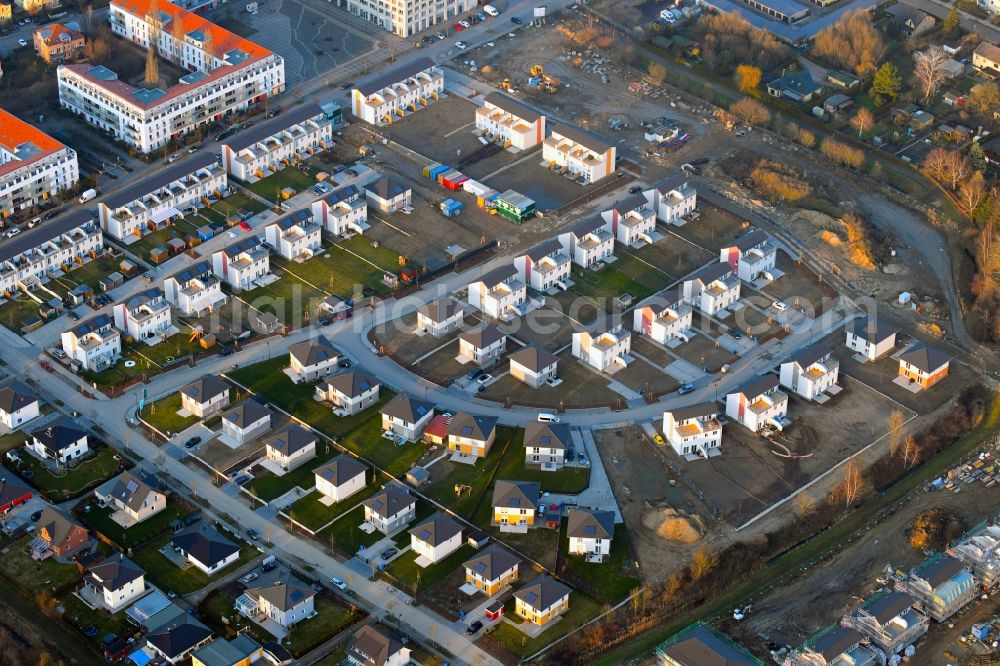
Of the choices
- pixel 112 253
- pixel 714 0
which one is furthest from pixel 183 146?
pixel 714 0

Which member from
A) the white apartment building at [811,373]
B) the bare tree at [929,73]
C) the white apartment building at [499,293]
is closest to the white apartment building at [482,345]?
the white apartment building at [499,293]

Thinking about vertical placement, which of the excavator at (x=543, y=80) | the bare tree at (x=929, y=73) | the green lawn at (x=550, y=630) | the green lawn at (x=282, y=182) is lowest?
the green lawn at (x=550, y=630)

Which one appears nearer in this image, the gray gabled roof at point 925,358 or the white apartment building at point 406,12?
the gray gabled roof at point 925,358

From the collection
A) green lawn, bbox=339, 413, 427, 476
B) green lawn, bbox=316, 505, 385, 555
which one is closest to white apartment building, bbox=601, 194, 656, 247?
green lawn, bbox=339, 413, 427, 476

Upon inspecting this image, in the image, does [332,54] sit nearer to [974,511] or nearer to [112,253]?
[112,253]

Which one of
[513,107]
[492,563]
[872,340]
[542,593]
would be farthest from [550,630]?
[513,107]

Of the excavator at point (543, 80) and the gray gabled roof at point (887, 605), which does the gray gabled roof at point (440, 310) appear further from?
the gray gabled roof at point (887, 605)

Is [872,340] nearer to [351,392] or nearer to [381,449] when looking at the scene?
[381,449]

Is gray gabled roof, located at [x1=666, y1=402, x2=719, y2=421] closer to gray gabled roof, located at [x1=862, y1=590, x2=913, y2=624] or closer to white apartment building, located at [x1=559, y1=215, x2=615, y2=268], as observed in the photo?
gray gabled roof, located at [x1=862, y1=590, x2=913, y2=624]
